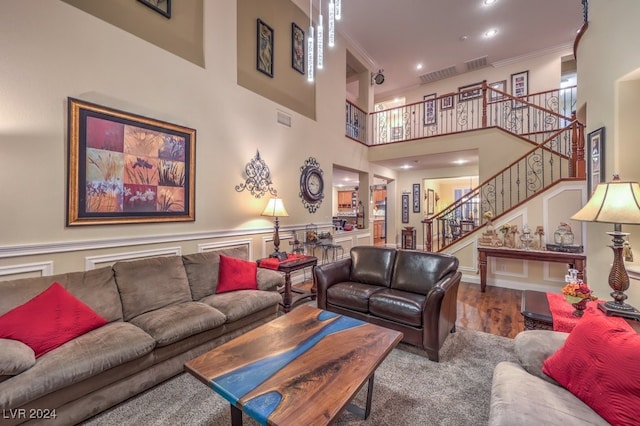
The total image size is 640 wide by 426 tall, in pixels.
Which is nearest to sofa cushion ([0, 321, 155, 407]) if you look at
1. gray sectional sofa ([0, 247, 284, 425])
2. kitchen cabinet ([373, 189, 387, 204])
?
gray sectional sofa ([0, 247, 284, 425])

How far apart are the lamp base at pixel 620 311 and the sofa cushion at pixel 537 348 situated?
1.82ft

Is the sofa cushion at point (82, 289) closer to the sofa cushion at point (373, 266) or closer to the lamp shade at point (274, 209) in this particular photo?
the lamp shade at point (274, 209)

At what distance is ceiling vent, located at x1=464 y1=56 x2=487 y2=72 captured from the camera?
7.07 meters

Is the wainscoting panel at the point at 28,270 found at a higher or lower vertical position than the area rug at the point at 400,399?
higher

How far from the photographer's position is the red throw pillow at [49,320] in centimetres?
163

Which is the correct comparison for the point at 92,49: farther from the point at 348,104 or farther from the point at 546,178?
the point at 546,178

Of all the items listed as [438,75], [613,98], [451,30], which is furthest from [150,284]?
[438,75]

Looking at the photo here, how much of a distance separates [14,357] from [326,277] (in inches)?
93.6

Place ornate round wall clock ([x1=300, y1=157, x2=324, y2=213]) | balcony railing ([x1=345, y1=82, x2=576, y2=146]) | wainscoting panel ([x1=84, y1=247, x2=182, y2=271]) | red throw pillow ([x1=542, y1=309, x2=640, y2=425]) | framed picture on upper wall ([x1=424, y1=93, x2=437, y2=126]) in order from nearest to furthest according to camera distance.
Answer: red throw pillow ([x1=542, y1=309, x2=640, y2=425]) → wainscoting panel ([x1=84, y1=247, x2=182, y2=271]) → ornate round wall clock ([x1=300, y1=157, x2=324, y2=213]) → balcony railing ([x1=345, y1=82, x2=576, y2=146]) → framed picture on upper wall ([x1=424, y1=93, x2=437, y2=126])

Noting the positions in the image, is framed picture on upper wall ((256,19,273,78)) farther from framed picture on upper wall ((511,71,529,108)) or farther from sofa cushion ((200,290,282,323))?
framed picture on upper wall ((511,71,529,108))

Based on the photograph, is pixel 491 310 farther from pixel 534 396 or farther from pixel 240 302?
pixel 240 302

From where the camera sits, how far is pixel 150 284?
2.40m

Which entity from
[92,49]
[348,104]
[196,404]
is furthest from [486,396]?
[348,104]

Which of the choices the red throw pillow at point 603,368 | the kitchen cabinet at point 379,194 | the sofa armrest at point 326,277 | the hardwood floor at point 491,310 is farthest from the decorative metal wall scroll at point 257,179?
the kitchen cabinet at point 379,194
